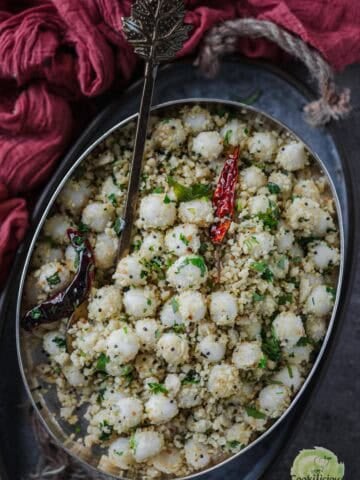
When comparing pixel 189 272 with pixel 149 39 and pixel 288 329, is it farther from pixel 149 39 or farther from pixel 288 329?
pixel 149 39

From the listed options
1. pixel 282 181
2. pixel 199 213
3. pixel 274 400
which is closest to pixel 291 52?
pixel 282 181

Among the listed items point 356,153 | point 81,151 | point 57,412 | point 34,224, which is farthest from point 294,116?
point 57,412

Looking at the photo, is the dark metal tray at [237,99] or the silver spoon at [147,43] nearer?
the silver spoon at [147,43]

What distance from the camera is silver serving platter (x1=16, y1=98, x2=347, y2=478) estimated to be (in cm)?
126

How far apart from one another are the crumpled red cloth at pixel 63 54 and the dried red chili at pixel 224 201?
246 millimetres

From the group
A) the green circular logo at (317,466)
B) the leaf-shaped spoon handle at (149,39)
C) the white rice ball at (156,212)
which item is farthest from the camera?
the green circular logo at (317,466)

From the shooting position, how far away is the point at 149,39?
1.18m

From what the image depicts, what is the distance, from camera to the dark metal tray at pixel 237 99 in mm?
1308

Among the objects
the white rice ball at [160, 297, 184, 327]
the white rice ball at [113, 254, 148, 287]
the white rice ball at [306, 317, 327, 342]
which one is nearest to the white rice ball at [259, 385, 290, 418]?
the white rice ball at [306, 317, 327, 342]

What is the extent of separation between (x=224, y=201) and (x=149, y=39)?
1.08ft

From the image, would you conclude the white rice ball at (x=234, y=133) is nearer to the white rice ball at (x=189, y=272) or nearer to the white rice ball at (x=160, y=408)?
the white rice ball at (x=189, y=272)

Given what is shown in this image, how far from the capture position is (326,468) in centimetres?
151

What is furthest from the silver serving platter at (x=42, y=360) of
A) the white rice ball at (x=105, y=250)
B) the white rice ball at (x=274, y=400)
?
the white rice ball at (x=105, y=250)

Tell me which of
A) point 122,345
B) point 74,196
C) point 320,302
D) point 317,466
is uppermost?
point 74,196
